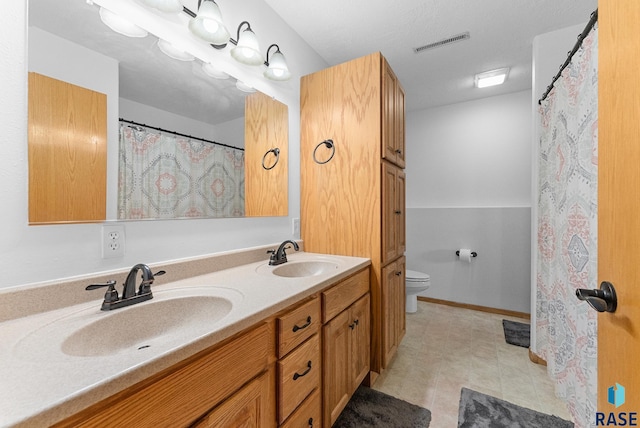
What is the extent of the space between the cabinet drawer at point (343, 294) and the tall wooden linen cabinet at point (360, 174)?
0.15 metres

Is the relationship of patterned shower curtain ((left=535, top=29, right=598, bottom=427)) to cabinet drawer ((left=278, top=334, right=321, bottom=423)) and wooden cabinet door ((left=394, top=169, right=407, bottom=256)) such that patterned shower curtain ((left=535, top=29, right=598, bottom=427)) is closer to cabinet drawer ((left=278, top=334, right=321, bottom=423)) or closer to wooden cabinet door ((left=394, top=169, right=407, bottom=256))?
wooden cabinet door ((left=394, top=169, right=407, bottom=256))

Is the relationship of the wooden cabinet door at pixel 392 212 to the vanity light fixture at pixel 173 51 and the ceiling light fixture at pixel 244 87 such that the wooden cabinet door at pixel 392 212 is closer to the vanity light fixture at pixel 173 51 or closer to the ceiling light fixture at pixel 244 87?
the ceiling light fixture at pixel 244 87

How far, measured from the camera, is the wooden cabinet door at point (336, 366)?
117 cm

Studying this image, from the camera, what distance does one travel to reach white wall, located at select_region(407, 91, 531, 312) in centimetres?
282

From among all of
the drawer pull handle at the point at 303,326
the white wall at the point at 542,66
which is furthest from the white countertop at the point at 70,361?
the white wall at the point at 542,66

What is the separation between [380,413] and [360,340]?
1.32 ft

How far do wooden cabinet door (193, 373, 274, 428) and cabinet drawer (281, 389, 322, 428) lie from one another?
14 centimetres

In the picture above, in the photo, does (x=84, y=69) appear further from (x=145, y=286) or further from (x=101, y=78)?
(x=145, y=286)

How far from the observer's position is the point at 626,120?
0.57m

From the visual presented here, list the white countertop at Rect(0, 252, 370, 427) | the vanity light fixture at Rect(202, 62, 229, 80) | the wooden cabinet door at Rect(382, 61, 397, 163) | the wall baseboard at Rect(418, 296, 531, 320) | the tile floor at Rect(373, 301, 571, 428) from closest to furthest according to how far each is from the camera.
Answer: the white countertop at Rect(0, 252, 370, 427)
the vanity light fixture at Rect(202, 62, 229, 80)
the tile floor at Rect(373, 301, 571, 428)
the wooden cabinet door at Rect(382, 61, 397, 163)
the wall baseboard at Rect(418, 296, 531, 320)

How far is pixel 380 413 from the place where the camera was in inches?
57.3

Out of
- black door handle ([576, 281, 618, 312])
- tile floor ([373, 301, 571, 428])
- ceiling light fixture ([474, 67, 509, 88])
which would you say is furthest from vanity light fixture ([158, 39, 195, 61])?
ceiling light fixture ([474, 67, 509, 88])

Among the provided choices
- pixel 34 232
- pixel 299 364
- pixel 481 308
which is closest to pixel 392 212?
A: pixel 299 364

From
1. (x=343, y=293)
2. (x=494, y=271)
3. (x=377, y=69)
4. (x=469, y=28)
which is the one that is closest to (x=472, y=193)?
(x=494, y=271)
